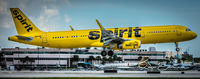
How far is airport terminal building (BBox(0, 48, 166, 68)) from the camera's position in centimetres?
12294

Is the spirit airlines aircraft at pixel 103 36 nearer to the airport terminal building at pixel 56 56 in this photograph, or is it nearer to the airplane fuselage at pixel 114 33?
the airplane fuselage at pixel 114 33

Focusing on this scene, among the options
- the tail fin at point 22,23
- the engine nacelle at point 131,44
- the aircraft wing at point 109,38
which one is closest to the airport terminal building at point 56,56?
the tail fin at point 22,23

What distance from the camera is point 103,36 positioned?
177 ft

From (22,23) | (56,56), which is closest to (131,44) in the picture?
(22,23)

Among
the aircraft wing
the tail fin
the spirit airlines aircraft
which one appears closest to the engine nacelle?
the spirit airlines aircraft

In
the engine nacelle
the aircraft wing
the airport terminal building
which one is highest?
the aircraft wing

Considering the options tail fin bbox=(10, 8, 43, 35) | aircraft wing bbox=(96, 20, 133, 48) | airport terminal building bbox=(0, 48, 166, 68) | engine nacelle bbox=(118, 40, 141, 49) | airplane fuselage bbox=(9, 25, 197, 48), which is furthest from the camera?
airport terminal building bbox=(0, 48, 166, 68)

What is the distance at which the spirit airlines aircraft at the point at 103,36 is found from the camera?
5097 cm

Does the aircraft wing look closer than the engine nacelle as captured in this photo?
No

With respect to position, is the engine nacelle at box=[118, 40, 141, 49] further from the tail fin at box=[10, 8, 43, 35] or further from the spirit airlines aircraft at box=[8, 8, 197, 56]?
the tail fin at box=[10, 8, 43, 35]

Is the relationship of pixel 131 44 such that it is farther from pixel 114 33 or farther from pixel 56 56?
pixel 56 56

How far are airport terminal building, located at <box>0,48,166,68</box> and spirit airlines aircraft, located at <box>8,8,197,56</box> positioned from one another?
196 feet

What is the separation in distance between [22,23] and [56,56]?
241ft

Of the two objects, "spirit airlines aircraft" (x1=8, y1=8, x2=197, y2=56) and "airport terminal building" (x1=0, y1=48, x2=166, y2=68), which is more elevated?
"spirit airlines aircraft" (x1=8, y1=8, x2=197, y2=56)
